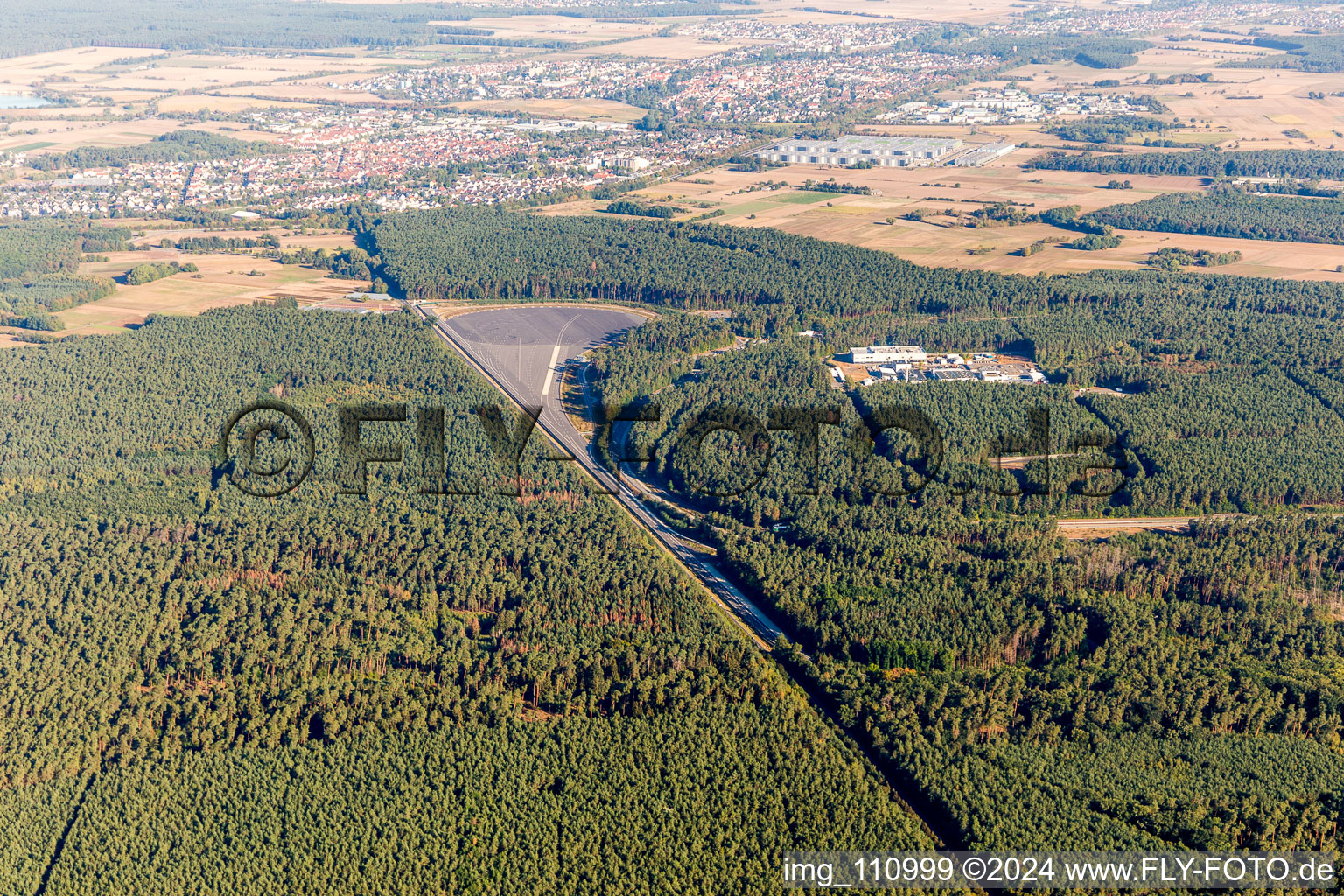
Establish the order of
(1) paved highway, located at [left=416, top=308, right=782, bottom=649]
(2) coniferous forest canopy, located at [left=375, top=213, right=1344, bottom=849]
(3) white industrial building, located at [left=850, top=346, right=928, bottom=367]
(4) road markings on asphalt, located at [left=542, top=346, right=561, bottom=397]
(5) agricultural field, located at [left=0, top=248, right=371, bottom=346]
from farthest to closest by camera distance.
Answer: (5) agricultural field, located at [left=0, top=248, right=371, bottom=346] → (3) white industrial building, located at [left=850, top=346, right=928, bottom=367] → (4) road markings on asphalt, located at [left=542, top=346, right=561, bottom=397] → (1) paved highway, located at [left=416, top=308, right=782, bottom=649] → (2) coniferous forest canopy, located at [left=375, top=213, right=1344, bottom=849]

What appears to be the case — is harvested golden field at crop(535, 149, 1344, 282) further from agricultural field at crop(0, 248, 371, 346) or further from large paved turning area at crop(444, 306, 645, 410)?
agricultural field at crop(0, 248, 371, 346)

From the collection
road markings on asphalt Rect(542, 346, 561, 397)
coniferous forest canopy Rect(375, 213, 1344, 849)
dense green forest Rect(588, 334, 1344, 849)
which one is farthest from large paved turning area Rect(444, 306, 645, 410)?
dense green forest Rect(588, 334, 1344, 849)

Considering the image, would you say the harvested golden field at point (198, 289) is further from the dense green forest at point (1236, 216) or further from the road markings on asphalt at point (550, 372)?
the dense green forest at point (1236, 216)

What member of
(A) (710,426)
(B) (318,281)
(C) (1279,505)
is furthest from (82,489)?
(C) (1279,505)

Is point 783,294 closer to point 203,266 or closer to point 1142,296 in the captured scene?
point 1142,296

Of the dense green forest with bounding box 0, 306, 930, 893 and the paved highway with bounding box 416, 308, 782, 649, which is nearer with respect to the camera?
the dense green forest with bounding box 0, 306, 930, 893

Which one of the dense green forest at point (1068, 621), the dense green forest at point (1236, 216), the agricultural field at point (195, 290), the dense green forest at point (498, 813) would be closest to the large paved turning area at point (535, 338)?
the dense green forest at point (1068, 621)
